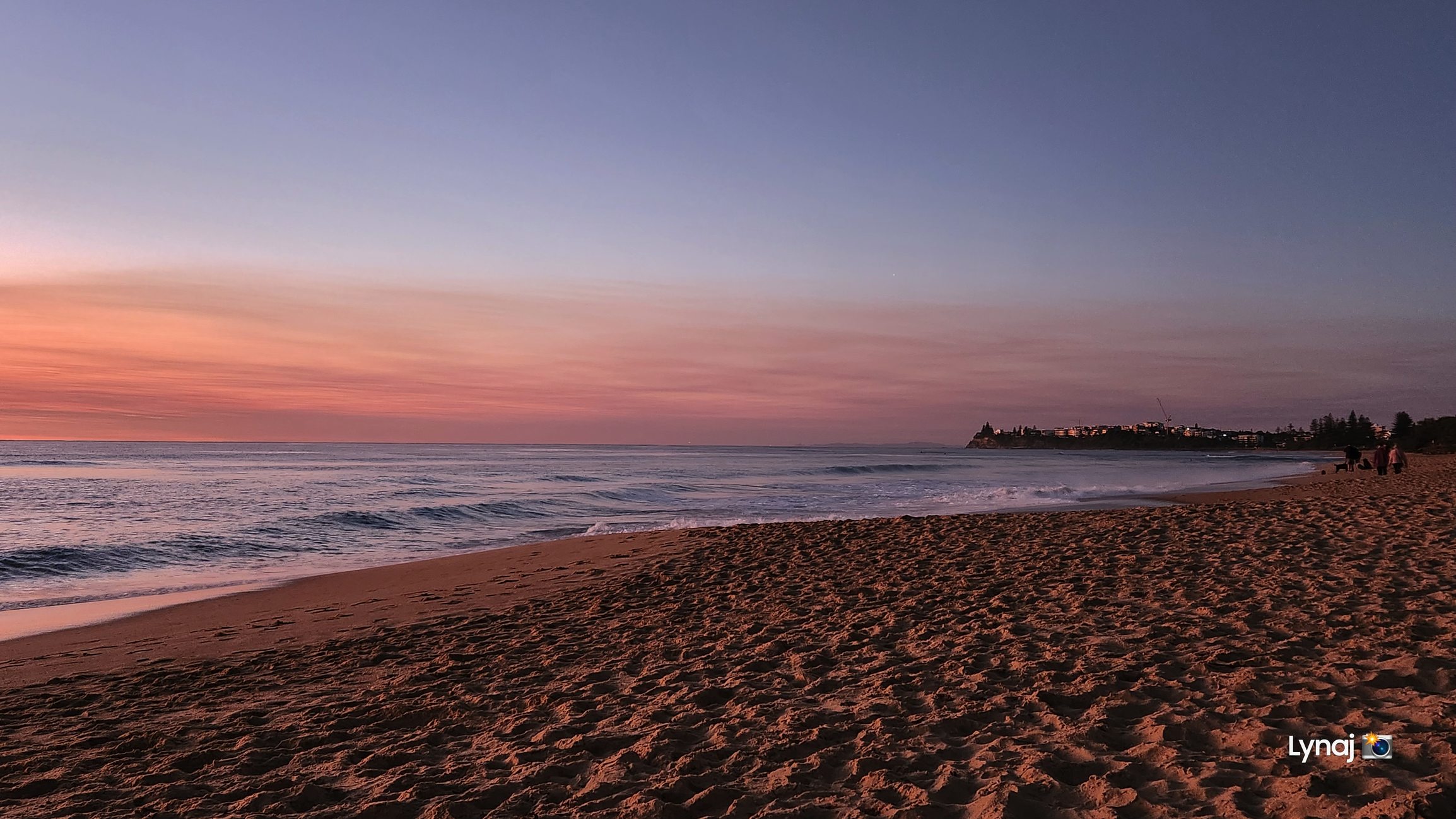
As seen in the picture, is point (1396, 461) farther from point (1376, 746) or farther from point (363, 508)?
point (363, 508)

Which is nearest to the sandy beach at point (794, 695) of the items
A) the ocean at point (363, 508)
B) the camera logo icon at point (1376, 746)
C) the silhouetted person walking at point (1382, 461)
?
the camera logo icon at point (1376, 746)

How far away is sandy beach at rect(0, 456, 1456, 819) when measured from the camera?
146 inches

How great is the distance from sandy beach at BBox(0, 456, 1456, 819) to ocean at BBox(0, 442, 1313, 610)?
524 centimetres

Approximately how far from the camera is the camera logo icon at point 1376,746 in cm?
370

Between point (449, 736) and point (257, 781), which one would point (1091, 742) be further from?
point (257, 781)

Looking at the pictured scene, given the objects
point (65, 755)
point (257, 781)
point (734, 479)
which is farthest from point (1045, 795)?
point (734, 479)

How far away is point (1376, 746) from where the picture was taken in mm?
3777

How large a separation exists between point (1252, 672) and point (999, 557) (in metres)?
5.43

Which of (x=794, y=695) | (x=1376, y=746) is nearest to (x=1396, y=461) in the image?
(x=1376, y=746)

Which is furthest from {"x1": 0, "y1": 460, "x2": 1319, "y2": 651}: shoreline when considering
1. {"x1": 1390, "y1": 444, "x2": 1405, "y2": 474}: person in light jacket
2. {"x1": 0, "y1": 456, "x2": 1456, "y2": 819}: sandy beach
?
{"x1": 1390, "y1": 444, "x2": 1405, "y2": 474}: person in light jacket

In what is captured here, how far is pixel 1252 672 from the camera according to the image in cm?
500

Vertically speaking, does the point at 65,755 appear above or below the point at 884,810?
below

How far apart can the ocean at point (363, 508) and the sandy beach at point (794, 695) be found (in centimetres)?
524

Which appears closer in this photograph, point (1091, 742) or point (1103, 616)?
point (1091, 742)
